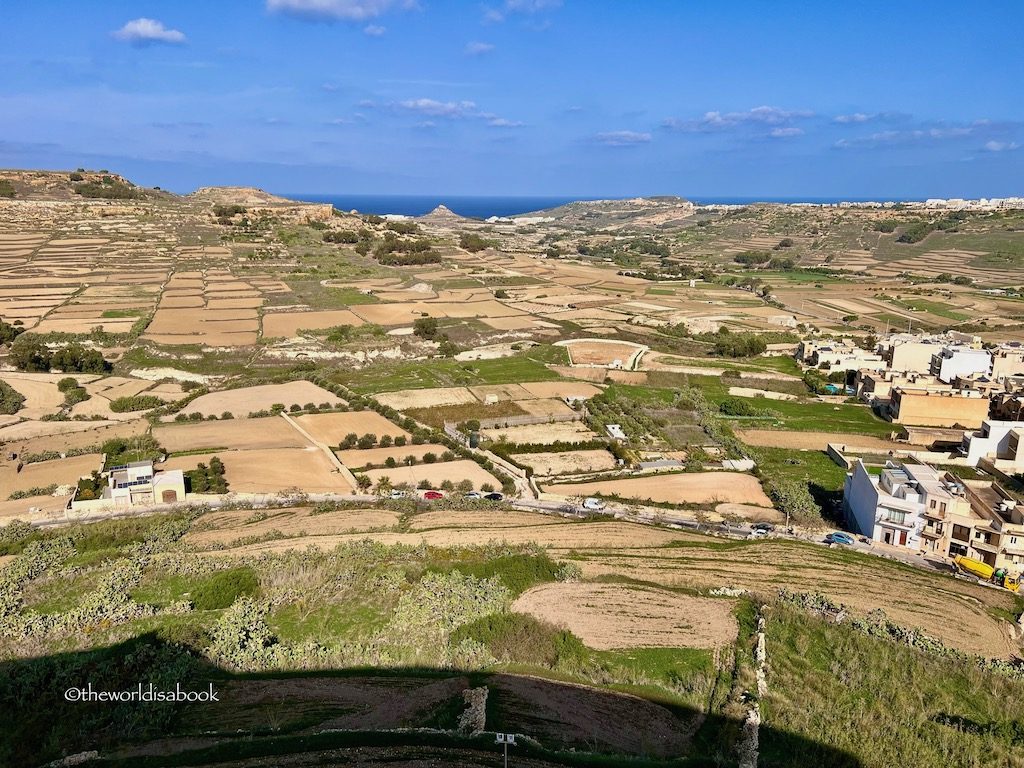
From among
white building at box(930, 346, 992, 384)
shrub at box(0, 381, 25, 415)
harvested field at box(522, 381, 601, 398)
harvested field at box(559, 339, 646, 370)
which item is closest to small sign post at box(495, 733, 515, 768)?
harvested field at box(522, 381, 601, 398)

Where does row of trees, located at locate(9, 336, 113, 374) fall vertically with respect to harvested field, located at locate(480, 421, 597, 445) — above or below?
above

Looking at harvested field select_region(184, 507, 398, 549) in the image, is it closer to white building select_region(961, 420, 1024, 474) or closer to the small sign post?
the small sign post

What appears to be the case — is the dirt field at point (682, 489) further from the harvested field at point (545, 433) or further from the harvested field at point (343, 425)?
the harvested field at point (343, 425)

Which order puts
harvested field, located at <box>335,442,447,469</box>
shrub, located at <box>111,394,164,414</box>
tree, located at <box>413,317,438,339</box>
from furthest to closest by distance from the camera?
1. tree, located at <box>413,317,438,339</box>
2. shrub, located at <box>111,394,164,414</box>
3. harvested field, located at <box>335,442,447,469</box>

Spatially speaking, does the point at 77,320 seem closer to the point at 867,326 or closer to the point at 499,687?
the point at 499,687

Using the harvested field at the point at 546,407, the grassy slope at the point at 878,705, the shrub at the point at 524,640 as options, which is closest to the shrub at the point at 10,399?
the harvested field at the point at 546,407

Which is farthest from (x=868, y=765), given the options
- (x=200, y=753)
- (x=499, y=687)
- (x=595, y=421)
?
(x=595, y=421)

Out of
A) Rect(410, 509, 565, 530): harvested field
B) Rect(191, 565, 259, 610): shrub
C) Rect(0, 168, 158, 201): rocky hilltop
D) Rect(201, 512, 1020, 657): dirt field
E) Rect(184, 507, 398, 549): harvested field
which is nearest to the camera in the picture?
Rect(191, 565, 259, 610): shrub
